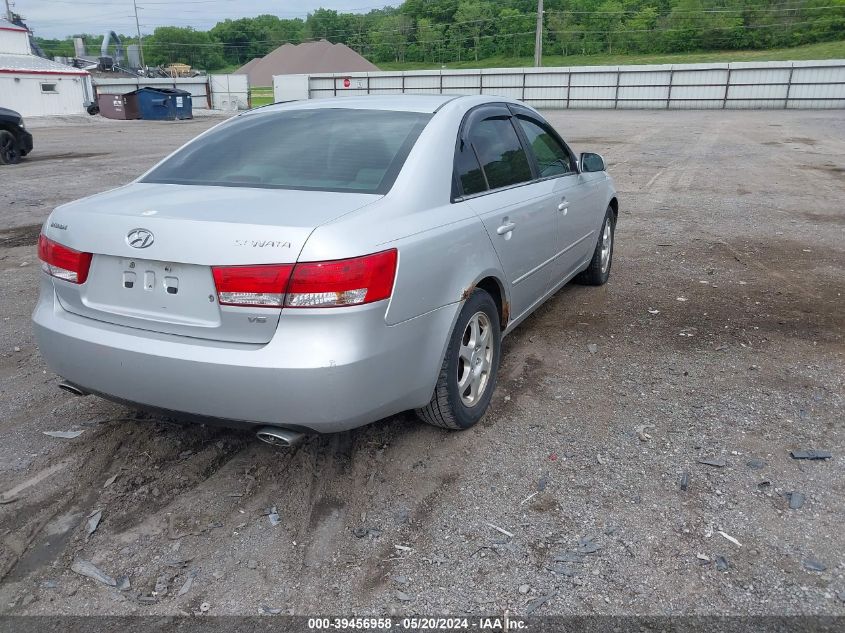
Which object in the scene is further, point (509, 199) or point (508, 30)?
point (508, 30)

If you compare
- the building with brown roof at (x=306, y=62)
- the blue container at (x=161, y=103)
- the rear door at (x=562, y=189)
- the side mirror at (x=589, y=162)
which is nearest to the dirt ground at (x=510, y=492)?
the rear door at (x=562, y=189)

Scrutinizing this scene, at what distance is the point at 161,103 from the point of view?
37.5 m

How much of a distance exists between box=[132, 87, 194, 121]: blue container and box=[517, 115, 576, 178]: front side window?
36921 millimetres

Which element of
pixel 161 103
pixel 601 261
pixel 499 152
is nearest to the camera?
pixel 499 152

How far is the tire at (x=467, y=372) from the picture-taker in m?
3.37

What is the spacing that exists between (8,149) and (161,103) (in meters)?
23.8

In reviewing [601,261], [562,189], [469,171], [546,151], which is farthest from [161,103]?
[469,171]

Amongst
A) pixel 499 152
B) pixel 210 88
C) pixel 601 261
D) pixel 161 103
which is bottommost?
pixel 161 103

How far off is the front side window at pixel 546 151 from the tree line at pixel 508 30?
287 ft

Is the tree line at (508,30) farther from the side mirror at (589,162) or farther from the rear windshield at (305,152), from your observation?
the rear windshield at (305,152)

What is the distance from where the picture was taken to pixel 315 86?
4697 centimetres

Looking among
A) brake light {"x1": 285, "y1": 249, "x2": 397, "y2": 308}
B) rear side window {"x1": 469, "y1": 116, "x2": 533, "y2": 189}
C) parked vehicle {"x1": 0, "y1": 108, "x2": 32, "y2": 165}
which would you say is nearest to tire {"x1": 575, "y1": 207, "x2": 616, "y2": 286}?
rear side window {"x1": 469, "y1": 116, "x2": 533, "y2": 189}

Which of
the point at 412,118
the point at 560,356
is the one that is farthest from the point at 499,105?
the point at 560,356

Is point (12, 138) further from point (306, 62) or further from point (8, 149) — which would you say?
point (306, 62)
